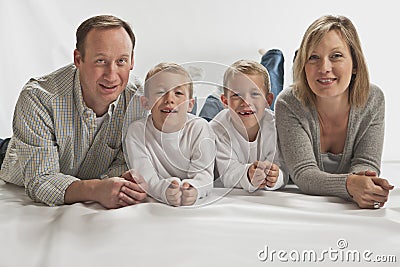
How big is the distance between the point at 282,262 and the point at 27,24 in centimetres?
177

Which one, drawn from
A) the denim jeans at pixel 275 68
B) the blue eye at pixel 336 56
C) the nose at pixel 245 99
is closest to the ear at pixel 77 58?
the nose at pixel 245 99

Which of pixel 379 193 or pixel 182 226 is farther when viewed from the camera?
pixel 379 193

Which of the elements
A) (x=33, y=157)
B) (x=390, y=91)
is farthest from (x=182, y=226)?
(x=390, y=91)

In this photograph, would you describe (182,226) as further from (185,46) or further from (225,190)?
(185,46)

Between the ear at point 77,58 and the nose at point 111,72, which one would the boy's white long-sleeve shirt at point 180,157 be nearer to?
the nose at point 111,72

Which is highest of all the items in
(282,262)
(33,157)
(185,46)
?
(185,46)

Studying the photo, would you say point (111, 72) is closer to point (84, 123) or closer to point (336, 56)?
point (84, 123)

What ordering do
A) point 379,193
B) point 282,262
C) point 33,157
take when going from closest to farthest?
point 282,262
point 379,193
point 33,157

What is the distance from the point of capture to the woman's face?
164cm

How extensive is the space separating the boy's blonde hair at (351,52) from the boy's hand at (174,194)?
45 centimetres

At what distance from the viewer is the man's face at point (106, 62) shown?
1.62 metres

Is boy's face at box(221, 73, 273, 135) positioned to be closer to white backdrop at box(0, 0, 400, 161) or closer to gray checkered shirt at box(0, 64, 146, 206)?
gray checkered shirt at box(0, 64, 146, 206)

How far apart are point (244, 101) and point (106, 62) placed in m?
0.37

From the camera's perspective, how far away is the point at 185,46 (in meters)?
2.78
